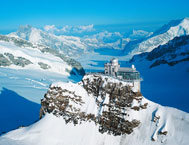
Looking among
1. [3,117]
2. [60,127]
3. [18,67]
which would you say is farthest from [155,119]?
[18,67]

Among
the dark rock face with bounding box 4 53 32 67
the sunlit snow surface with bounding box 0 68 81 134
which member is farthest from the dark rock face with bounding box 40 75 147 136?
the dark rock face with bounding box 4 53 32 67

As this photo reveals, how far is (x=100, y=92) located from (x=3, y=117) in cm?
4494

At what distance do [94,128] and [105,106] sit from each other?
6.14m

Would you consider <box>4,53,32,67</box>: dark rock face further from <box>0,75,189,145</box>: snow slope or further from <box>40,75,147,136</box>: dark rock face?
<box>0,75,189,145</box>: snow slope

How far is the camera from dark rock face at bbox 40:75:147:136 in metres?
51.1

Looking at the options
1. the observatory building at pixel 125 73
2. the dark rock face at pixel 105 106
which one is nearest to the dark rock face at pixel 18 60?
the observatory building at pixel 125 73

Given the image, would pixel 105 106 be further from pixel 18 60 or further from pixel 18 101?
pixel 18 60

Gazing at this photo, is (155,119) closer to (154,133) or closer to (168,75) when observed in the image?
(154,133)

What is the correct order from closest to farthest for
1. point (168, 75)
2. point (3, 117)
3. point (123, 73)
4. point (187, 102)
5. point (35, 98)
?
point (123, 73)
point (3, 117)
point (187, 102)
point (35, 98)
point (168, 75)

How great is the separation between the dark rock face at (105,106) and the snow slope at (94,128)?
26cm

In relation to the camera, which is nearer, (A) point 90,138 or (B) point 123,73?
(A) point 90,138

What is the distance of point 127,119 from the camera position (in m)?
50.5

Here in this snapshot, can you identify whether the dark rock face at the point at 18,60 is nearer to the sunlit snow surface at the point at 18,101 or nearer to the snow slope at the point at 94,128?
the sunlit snow surface at the point at 18,101

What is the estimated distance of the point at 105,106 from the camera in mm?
52844
